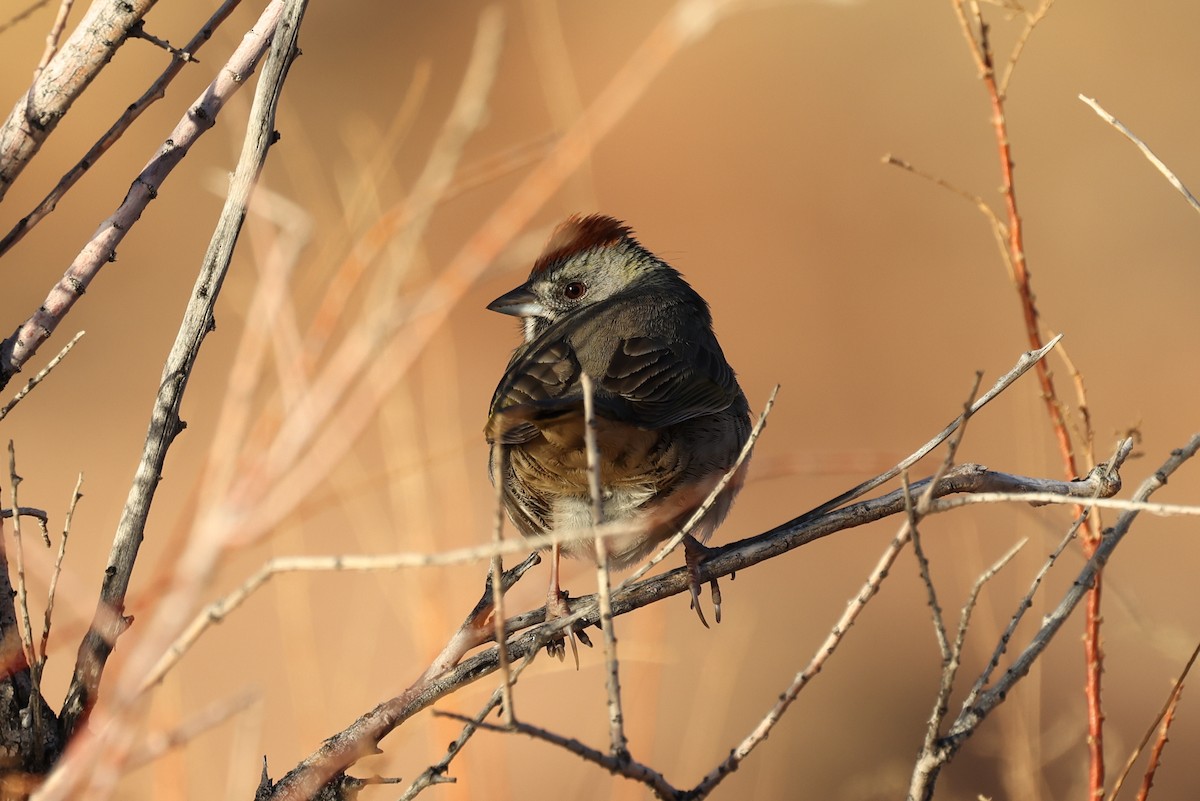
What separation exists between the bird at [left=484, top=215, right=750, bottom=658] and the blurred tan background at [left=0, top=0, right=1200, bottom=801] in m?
0.44

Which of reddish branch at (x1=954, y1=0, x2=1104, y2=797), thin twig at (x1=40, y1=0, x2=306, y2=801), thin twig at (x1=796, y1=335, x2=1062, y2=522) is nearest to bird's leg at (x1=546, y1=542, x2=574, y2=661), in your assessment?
thin twig at (x1=796, y1=335, x2=1062, y2=522)

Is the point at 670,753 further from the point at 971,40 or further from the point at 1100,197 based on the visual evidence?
the point at 1100,197

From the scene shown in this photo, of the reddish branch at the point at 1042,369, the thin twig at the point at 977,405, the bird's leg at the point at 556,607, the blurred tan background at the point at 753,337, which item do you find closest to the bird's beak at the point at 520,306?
the blurred tan background at the point at 753,337

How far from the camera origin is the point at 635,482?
3439 mm

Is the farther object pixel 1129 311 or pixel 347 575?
pixel 1129 311

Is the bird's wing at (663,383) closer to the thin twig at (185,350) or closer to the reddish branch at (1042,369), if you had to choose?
the reddish branch at (1042,369)

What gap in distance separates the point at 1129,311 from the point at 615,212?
4150mm

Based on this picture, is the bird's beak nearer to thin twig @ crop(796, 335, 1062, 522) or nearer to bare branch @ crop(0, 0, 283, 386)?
thin twig @ crop(796, 335, 1062, 522)

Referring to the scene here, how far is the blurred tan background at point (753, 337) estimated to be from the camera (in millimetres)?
5746

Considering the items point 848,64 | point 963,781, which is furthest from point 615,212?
point 963,781

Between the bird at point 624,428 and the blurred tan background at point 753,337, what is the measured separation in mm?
444

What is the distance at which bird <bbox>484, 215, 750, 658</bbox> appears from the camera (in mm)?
3225

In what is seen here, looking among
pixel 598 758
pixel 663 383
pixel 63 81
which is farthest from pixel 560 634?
pixel 63 81

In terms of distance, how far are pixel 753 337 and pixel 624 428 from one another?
6441 millimetres
